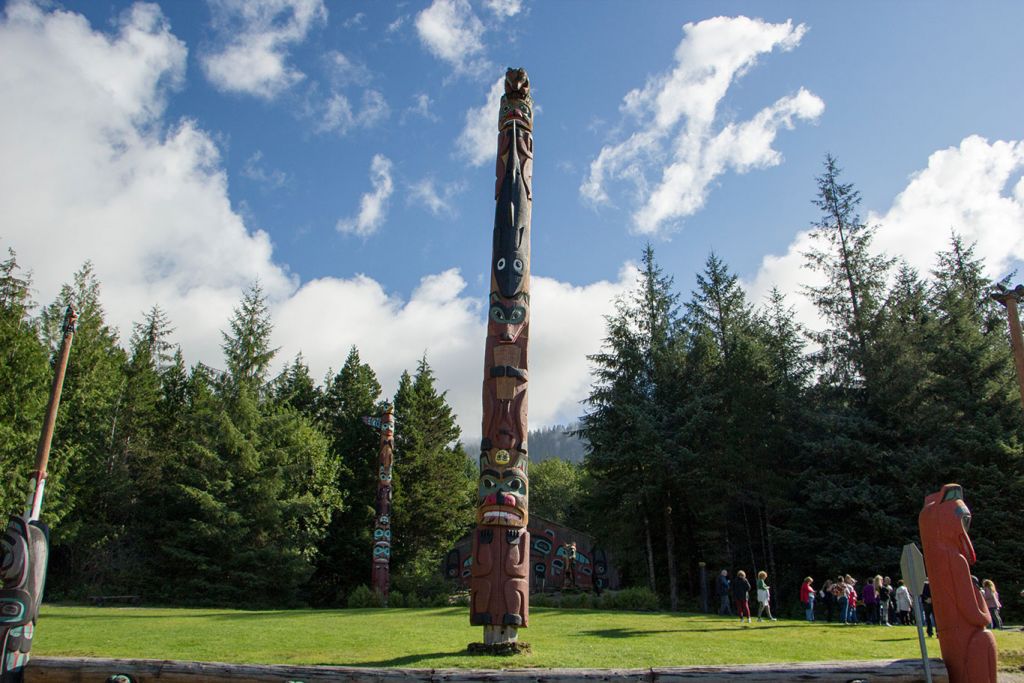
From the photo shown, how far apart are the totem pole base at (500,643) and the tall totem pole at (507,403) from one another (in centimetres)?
2

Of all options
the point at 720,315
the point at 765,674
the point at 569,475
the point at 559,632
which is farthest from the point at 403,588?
the point at 569,475

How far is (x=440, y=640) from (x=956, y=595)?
8.47 m

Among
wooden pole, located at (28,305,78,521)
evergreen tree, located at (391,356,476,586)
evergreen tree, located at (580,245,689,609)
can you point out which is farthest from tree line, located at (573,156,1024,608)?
wooden pole, located at (28,305,78,521)

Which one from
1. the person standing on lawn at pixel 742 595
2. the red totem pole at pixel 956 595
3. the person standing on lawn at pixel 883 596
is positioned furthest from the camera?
the person standing on lawn at pixel 883 596

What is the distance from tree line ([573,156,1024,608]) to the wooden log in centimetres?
1888

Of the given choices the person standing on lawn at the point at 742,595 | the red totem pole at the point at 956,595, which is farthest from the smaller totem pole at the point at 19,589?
the person standing on lawn at the point at 742,595

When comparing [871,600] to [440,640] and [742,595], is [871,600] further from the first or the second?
[440,640]

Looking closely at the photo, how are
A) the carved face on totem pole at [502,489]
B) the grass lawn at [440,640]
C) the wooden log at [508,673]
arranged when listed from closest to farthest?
the wooden log at [508,673] < the grass lawn at [440,640] < the carved face on totem pole at [502,489]

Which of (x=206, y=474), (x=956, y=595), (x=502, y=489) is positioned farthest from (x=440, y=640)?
(x=206, y=474)

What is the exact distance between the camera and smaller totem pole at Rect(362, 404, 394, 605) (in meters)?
26.0

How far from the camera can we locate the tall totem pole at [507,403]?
1084cm

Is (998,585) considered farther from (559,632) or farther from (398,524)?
(398,524)

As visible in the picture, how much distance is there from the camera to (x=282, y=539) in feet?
99.2

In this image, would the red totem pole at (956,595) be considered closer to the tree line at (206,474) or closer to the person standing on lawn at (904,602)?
the person standing on lawn at (904,602)
